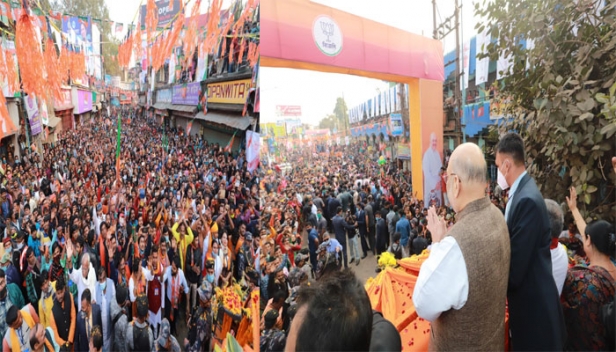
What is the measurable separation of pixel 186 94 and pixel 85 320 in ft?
3.72

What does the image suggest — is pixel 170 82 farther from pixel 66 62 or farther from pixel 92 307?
pixel 92 307

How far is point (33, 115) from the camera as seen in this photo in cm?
189

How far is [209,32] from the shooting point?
193 centimetres

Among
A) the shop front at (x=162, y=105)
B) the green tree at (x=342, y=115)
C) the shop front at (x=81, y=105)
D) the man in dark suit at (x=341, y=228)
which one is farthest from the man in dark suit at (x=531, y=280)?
the shop front at (x=81, y=105)

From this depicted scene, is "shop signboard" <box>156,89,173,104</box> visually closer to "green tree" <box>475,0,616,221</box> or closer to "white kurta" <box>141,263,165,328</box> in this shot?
"white kurta" <box>141,263,165,328</box>

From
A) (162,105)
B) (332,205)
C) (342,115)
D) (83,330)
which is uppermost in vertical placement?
(162,105)

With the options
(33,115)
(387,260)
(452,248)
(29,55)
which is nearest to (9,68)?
(29,55)

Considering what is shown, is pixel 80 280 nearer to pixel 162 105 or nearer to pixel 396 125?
pixel 162 105

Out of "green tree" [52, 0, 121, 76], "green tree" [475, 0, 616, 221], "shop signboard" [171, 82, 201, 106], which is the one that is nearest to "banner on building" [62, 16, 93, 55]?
"green tree" [52, 0, 121, 76]

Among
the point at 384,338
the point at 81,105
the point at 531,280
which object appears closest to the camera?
the point at 384,338

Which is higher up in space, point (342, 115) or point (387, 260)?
point (342, 115)

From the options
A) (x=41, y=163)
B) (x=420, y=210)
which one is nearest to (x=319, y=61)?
(x=420, y=210)

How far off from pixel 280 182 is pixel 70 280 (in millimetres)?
1029

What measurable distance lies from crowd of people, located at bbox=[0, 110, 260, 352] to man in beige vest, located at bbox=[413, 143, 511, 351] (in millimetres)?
963
